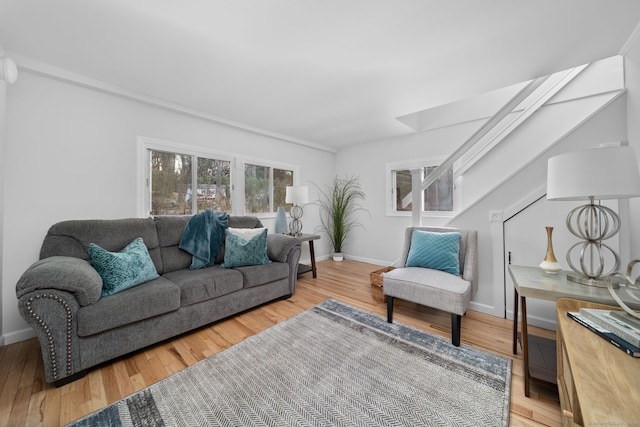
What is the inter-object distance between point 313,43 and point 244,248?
195 cm

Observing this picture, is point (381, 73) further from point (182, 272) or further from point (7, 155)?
point (7, 155)

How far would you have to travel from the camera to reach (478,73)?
212cm

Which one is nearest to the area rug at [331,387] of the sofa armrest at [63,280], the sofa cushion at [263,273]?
the sofa cushion at [263,273]

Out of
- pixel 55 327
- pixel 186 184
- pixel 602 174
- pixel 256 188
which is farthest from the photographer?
pixel 256 188

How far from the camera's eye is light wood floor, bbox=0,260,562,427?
4.08ft

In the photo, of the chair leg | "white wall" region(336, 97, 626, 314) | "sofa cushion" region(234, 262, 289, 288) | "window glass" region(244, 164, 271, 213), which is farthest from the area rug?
"window glass" region(244, 164, 271, 213)

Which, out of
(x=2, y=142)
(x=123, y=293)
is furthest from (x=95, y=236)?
(x=2, y=142)

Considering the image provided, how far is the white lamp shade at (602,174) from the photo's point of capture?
1.24 metres

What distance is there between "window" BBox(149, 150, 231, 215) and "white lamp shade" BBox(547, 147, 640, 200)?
3.40 metres

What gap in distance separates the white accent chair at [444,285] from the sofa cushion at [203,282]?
56.6 inches

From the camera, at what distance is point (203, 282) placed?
6.65 ft

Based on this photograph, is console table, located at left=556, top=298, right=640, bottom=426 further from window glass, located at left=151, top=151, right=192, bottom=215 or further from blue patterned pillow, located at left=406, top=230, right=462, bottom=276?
window glass, located at left=151, top=151, right=192, bottom=215

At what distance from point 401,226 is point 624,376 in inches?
131

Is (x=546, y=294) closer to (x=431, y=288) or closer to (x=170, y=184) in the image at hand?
(x=431, y=288)
